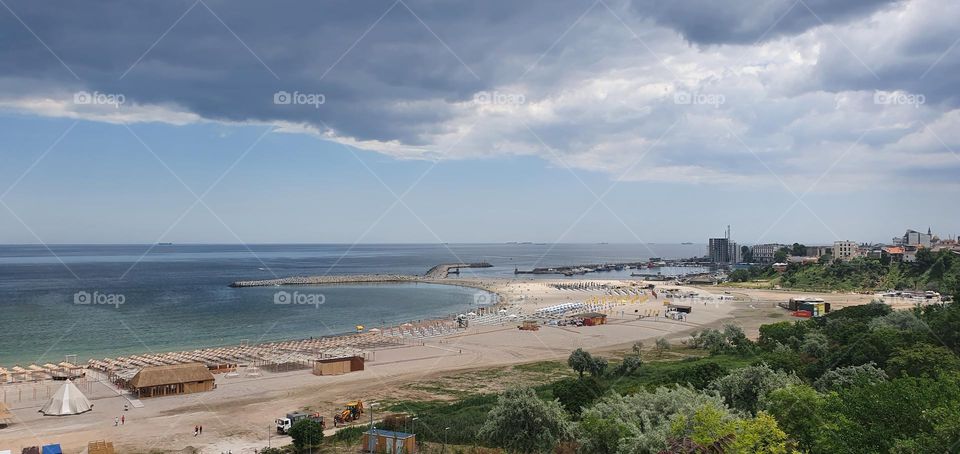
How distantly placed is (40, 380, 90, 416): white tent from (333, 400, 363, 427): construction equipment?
33.1 ft

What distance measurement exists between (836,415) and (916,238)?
178613 millimetres

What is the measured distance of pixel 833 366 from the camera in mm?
23328

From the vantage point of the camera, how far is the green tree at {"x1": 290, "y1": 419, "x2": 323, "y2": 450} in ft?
57.8

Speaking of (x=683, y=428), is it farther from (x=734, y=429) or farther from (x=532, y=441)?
(x=532, y=441)

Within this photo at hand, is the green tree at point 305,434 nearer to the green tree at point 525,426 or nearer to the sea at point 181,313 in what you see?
the green tree at point 525,426

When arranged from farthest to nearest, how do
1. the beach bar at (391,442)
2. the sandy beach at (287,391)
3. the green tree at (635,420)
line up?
the sandy beach at (287,391) → the beach bar at (391,442) → the green tree at (635,420)

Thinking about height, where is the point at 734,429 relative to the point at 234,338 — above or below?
above

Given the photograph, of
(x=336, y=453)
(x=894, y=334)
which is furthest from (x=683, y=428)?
(x=894, y=334)

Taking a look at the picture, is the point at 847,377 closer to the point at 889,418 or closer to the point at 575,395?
the point at 889,418

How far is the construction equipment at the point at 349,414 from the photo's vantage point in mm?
21891

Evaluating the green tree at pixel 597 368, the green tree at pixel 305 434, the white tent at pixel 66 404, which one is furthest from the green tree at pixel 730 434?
the white tent at pixel 66 404

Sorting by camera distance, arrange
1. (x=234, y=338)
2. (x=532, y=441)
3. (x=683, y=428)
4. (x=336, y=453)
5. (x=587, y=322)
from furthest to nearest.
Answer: (x=587, y=322)
(x=234, y=338)
(x=336, y=453)
(x=532, y=441)
(x=683, y=428)

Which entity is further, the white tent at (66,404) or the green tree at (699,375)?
the white tent at (66,404)

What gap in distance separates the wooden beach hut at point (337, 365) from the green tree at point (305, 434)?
1377 cm
